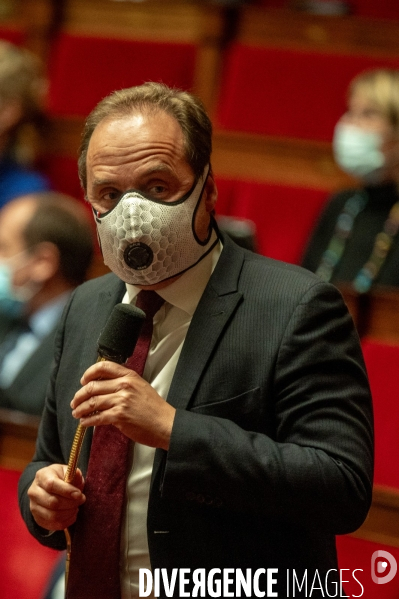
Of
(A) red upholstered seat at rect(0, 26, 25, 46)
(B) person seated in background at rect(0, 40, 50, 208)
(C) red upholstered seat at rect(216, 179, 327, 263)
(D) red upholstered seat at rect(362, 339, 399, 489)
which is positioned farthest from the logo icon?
(A) red upholstered seat at rect(0, 26, 25, 46)

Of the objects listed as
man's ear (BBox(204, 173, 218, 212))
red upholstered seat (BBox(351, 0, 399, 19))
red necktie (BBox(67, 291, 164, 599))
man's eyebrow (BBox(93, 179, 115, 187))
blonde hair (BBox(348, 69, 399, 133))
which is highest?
red upholstered seat (BBox(351, 0, 399, 19))

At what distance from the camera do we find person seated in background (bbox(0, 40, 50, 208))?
4.13 feet

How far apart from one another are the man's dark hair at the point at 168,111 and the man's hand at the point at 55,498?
17 centimetres

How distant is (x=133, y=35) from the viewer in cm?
150

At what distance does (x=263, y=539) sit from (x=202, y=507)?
0.12ft

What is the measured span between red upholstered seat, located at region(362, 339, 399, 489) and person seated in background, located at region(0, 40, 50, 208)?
632mm

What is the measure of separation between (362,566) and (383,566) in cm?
2

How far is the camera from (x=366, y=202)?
→ 115 cm

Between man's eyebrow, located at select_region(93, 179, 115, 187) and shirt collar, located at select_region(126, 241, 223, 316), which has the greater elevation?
man's eyebrow, located at select_region(93, 179, 115, 187)

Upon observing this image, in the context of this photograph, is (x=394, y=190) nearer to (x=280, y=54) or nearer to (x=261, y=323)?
(x=280, y=54)

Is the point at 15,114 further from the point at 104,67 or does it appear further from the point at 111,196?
the point at 111,196

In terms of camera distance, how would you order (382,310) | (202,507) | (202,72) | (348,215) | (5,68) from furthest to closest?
(202,72), (5,68), (348,215), (382,310), (202,507)

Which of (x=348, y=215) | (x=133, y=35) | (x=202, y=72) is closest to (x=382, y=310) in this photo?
(x=348, y=215)

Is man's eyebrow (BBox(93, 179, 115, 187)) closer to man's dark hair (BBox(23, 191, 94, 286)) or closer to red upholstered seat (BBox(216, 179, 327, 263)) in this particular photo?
man's dark hair (BBox(23, 191, 94, 286))
